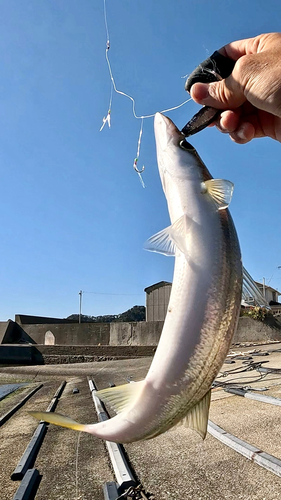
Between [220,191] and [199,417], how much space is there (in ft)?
3.73

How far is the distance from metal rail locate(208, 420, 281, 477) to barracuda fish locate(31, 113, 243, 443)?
10.1 feet

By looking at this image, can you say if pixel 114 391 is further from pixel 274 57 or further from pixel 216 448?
pixel 216 448

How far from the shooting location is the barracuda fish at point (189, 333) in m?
1.72

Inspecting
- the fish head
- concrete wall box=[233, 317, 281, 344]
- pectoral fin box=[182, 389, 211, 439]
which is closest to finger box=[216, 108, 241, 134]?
the fish head

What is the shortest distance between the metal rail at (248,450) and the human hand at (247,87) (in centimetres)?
360

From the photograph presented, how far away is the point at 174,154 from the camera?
224cm

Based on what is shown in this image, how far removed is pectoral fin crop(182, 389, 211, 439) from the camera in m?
1.76

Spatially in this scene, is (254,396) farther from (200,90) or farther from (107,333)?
(107,333)

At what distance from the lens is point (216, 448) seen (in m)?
4.95

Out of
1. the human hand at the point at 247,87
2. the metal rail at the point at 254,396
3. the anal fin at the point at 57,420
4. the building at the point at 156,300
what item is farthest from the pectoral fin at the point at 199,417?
the building at the point at 156,300

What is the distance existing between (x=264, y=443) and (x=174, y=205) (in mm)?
4216

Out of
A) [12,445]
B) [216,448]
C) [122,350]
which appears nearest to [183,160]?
[216,448]

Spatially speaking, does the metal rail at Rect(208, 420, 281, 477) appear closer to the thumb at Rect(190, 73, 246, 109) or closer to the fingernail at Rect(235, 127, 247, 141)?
the fingernail at Rect(235, 127, 247, 141)

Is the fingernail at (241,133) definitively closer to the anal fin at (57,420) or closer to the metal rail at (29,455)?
the anal fin at (57,420)
